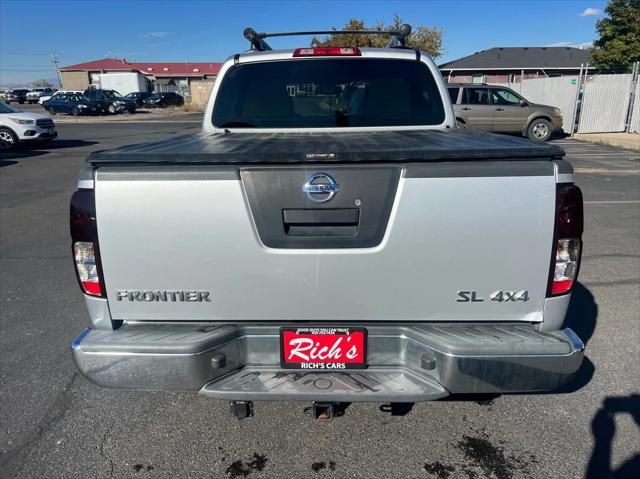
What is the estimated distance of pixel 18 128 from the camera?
54.2 ft

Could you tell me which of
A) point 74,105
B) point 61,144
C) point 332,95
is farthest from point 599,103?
point 74,105

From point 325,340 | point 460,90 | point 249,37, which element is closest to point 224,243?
point 325,340

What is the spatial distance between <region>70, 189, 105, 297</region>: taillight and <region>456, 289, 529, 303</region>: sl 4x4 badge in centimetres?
171

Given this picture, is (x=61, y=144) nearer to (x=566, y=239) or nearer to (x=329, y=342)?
(x=329, y=342)

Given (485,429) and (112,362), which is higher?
(112,362)

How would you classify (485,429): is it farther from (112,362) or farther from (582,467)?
(112,362)

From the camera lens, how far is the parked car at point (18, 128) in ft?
53.9

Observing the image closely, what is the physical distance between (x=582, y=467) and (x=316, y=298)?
1.71m

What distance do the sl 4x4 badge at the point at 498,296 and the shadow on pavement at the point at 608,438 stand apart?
42.4 inches

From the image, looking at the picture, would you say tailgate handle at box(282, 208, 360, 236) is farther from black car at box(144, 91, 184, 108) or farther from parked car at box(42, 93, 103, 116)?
black car at box(144, 91, 184, 108)

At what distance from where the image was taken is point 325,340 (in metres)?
2.25

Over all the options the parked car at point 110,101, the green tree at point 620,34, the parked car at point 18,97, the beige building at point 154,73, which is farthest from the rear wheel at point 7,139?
the parked car at point 18,97

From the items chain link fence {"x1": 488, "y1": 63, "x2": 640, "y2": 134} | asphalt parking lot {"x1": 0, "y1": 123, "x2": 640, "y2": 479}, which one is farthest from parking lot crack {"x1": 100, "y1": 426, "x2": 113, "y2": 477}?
chain link fence {"x1": 488, "y1": 63, "x2": 640, "y2": 134}

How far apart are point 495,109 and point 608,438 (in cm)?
1580
